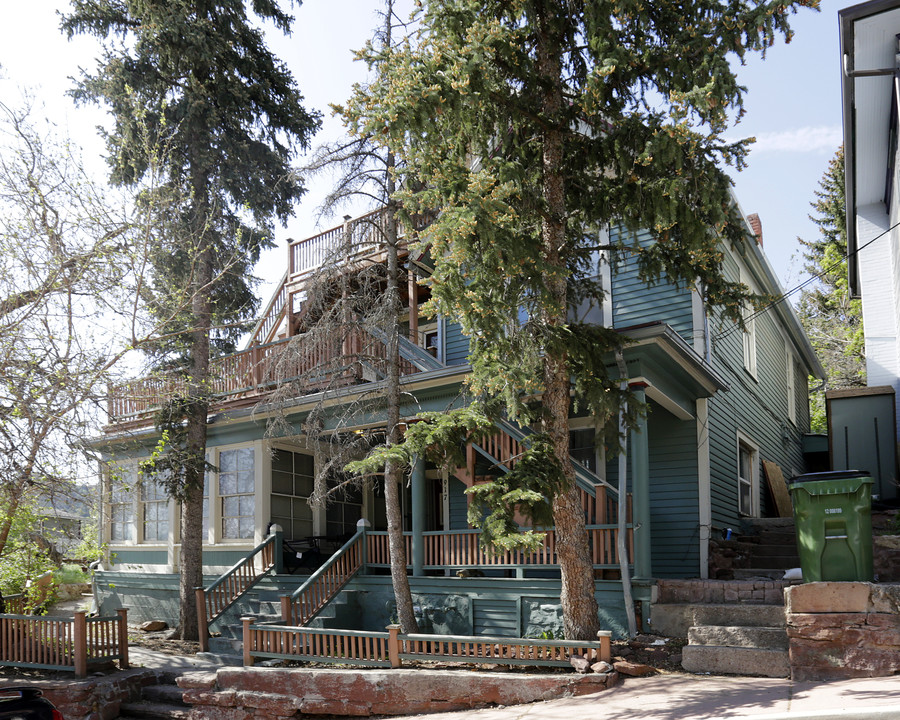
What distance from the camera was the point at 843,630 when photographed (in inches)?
288

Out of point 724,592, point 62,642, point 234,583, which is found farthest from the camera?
point 234,583

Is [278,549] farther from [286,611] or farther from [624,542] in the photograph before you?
[624,542]

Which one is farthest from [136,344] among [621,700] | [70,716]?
[621,700]

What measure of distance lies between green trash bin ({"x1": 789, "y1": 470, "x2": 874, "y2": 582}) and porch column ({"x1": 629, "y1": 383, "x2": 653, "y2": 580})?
7.56 ft

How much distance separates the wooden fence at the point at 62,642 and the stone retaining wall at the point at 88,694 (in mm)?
336

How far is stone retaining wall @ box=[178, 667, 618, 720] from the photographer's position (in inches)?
322

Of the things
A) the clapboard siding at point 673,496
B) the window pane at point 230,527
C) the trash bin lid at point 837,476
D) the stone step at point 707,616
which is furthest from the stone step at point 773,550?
the window pane at point 230,527

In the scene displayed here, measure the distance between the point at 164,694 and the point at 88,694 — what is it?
37.5 inches

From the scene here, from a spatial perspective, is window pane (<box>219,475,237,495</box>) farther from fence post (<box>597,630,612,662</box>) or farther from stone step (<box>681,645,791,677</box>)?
stone step (<box>681,645,791,677</box>)

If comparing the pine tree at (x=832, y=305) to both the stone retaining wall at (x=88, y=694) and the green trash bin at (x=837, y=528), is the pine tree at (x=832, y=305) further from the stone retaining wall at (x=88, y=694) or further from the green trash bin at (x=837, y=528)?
the stone retaining wall at (x=88, y=694)

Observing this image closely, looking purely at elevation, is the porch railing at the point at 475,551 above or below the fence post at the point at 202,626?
above

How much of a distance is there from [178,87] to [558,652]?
41.3ft

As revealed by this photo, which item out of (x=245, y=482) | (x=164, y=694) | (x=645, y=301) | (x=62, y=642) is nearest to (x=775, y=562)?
(x=645, y=301)

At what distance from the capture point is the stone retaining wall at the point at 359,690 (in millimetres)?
8172
